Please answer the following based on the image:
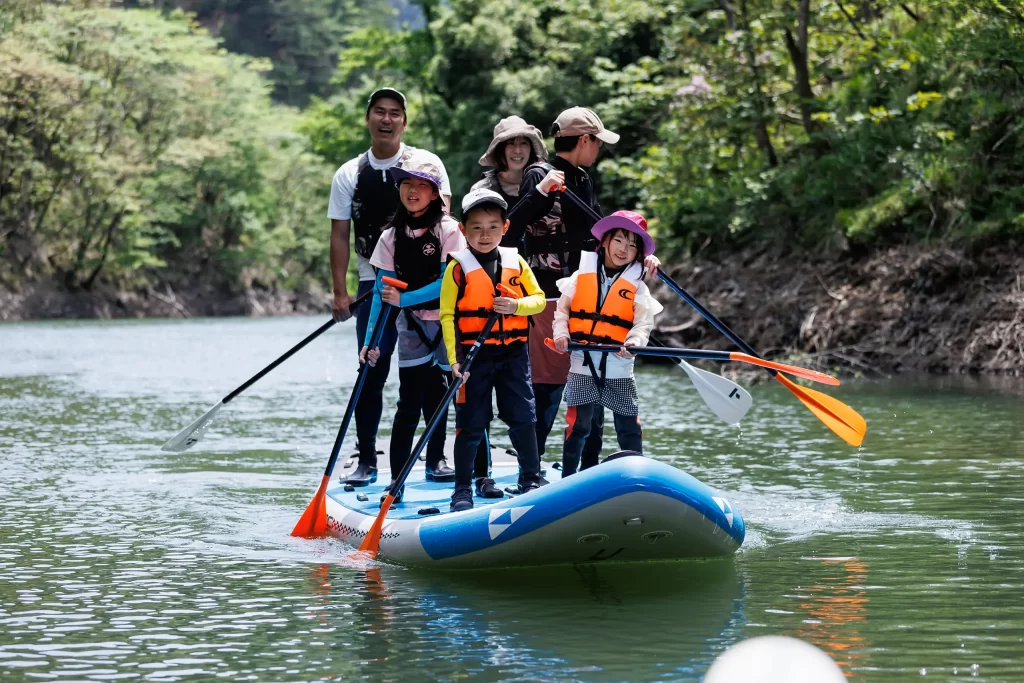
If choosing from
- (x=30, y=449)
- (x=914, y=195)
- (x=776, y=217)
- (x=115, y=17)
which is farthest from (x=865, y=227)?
(x=115, y=17)

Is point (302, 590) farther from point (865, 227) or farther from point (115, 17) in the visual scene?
point (115, 17)

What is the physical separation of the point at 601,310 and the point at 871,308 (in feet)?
32.6

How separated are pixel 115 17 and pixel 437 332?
40.5 metres

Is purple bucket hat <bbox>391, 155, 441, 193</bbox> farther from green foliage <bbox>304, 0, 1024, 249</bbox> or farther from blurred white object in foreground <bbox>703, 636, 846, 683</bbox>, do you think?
green foliage <bbox>304, 0, 1024, 249</bbox>

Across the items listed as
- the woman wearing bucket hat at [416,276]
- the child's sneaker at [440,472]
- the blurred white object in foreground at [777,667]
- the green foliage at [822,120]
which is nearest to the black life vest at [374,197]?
the woman wearing bucket hat at [416,276]

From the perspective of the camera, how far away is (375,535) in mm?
6172

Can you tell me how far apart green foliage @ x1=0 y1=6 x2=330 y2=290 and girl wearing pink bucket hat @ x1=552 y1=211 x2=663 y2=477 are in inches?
1427

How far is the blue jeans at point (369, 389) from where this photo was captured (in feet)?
22.8

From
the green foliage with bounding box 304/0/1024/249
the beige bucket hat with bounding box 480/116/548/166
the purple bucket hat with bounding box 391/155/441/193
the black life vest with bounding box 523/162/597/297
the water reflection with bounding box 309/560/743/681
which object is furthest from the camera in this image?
the green foliage with bounding box 304/0/1024/249

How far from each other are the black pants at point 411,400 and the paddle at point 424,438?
425mm

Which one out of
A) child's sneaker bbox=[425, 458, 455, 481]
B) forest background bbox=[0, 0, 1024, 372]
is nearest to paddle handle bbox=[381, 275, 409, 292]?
child's sneaker bbox=[425, 458, 455, 481]

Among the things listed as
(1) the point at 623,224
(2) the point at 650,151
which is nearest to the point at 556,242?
(1) the point at 623,224

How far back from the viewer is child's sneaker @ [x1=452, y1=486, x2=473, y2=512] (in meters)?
6.12

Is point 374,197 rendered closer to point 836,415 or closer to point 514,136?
point 514,136
